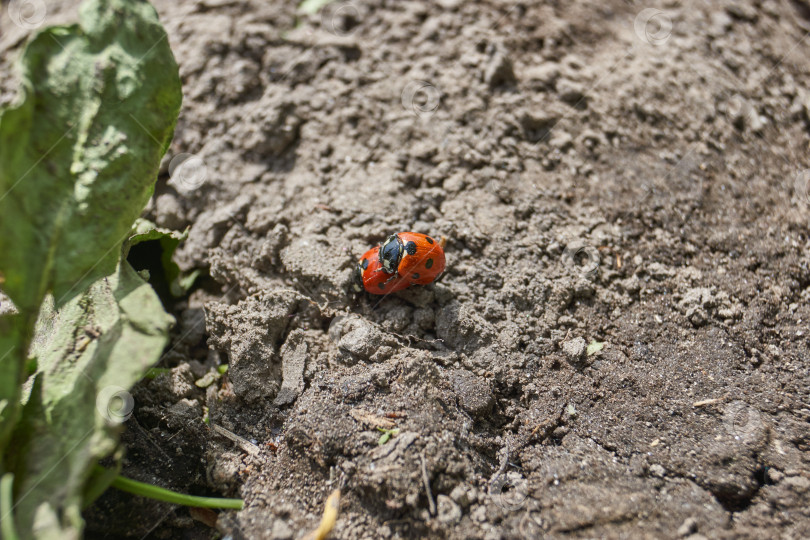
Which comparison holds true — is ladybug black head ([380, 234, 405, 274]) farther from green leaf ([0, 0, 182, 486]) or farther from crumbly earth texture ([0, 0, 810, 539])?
green leaf ([0, 0, 182, 486])

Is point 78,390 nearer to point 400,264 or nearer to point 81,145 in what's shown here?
point 81,145

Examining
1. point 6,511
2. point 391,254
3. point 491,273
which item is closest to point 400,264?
point 391,254

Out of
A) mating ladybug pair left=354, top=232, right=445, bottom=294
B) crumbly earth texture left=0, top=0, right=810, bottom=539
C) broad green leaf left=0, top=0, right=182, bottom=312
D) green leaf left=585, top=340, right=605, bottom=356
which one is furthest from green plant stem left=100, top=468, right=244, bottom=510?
green leaf left=585, top=340, right=605, bottom=356

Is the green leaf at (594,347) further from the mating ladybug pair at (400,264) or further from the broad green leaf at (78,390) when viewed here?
the broad green leaf at (78,390)

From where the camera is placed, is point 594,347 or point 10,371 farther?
point 594,347

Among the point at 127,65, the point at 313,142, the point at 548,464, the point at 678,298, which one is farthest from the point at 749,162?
the point at 127,65

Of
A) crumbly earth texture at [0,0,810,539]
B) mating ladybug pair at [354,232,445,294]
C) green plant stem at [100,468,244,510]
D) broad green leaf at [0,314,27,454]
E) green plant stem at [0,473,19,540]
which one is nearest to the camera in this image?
green plant stem at [0,473,19,540]

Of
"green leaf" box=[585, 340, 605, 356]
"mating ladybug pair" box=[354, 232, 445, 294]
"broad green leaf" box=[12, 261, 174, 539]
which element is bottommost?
"green leaf" box=[585, 340, 605, 356]
